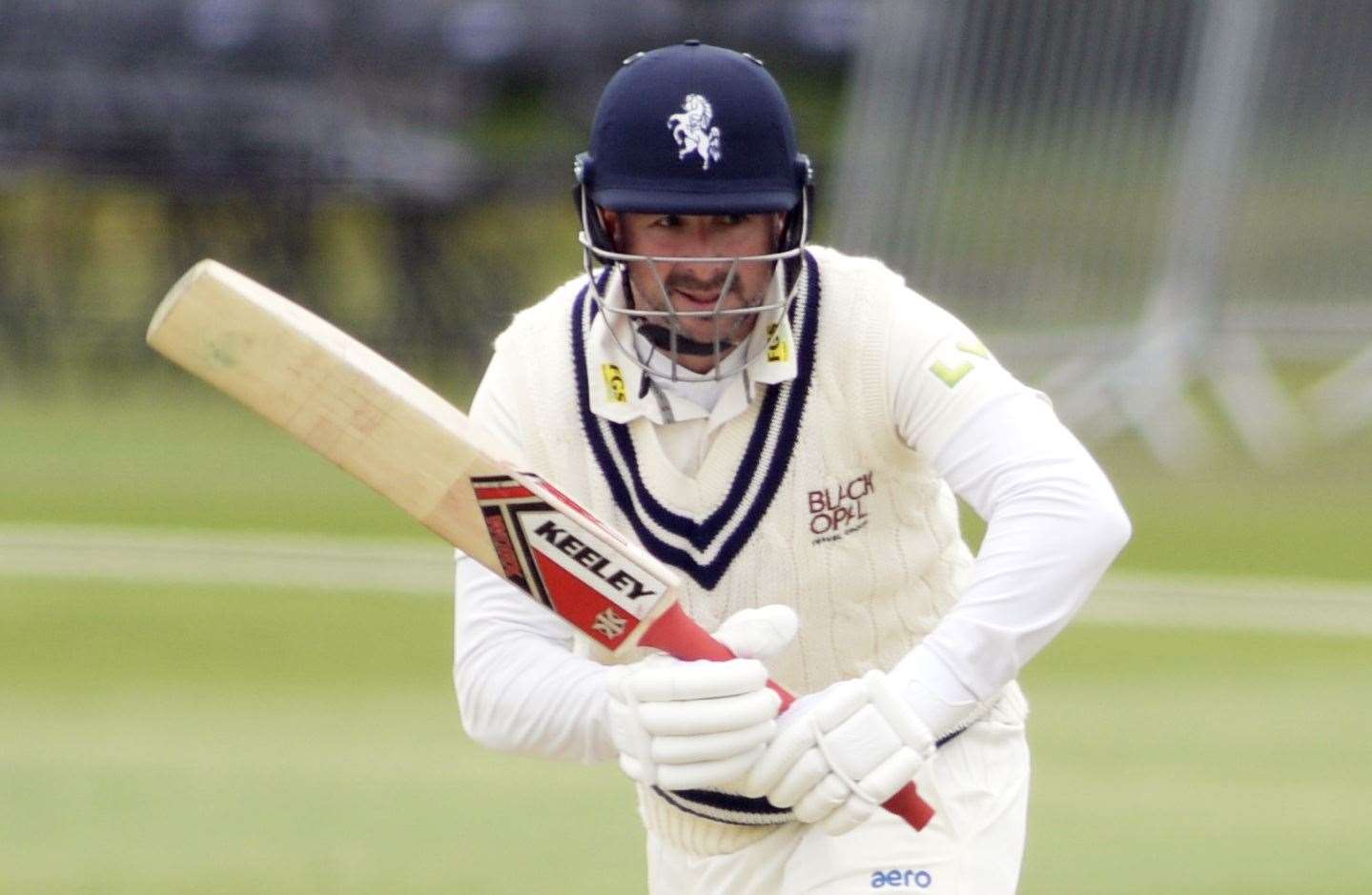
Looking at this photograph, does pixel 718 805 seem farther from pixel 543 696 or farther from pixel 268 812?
pixel 268 812

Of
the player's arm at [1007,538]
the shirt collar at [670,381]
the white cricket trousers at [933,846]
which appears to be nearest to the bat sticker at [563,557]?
the shirt collar at [670,381]

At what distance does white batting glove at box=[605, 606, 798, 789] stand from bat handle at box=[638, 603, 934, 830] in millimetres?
88

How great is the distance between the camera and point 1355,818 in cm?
634

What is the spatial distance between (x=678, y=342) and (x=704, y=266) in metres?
0.15

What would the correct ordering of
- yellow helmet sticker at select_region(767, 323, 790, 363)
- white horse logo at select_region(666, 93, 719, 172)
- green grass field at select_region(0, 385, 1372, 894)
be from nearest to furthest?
1. white horse logo at select_region(666, 93, 719, 172)
2. yellow helmet sticker at select_region(767, 323, 790, 363)
3. green grass field at select_region(0, 385, 1372, 894)

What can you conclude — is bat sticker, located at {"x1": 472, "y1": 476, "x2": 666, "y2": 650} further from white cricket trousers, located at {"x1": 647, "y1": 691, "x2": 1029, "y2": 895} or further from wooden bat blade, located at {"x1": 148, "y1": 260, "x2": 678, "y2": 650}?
white cricket trousers, located at {"x1": 647, "y1": 691, "x2": 1029, "y2": 895}

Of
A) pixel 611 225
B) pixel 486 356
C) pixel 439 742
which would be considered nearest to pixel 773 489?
pixel 611 225

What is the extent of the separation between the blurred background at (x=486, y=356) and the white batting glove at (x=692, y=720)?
285cm

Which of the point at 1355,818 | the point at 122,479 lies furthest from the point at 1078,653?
the point at 122,479

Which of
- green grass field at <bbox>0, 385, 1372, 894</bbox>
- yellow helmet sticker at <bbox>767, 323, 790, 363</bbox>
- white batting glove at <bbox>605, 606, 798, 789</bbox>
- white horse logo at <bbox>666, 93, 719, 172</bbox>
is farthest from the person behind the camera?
green grass field at <bbox>0, 385, 1372, 894</bbox>

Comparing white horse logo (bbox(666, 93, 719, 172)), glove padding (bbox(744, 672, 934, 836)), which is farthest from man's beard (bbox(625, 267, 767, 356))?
glove padding (bbox(744, 672, 934, 836))

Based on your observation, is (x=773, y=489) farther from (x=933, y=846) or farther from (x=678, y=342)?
(x=933, y=846)

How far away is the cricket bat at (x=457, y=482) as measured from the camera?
3047 mm

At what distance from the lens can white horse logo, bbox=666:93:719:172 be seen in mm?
3168
